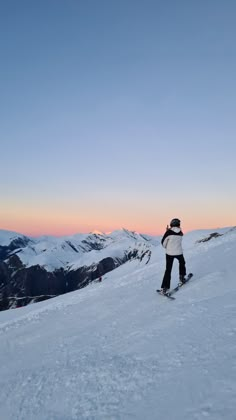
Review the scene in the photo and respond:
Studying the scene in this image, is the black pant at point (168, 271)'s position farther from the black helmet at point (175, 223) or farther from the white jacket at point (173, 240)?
the black helmet at point (175, 223)

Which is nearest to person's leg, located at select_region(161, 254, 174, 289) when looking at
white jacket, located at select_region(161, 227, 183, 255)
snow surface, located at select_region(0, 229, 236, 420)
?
white jacket, located at select_region(161, 227, 183, 255)

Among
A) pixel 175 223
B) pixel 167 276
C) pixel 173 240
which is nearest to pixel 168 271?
pixel 167 276

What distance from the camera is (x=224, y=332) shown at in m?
7.92

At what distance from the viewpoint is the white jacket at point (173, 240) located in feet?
45.0

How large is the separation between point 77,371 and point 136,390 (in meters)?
2.15

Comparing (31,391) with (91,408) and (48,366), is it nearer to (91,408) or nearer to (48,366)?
(48,366)

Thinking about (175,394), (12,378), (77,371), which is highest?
(175,394)

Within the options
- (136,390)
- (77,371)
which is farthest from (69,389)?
(136,390)

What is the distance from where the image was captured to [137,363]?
738cm

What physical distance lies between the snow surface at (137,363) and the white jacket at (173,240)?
58.0 inches

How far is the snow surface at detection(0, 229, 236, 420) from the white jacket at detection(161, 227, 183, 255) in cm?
147

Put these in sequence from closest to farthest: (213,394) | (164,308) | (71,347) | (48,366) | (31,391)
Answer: (213,394) → (31,391) → (48,366) → (71,347) → (164,308)

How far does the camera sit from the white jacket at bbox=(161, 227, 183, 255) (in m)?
13.7

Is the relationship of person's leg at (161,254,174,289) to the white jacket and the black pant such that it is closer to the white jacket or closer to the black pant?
the black pant
